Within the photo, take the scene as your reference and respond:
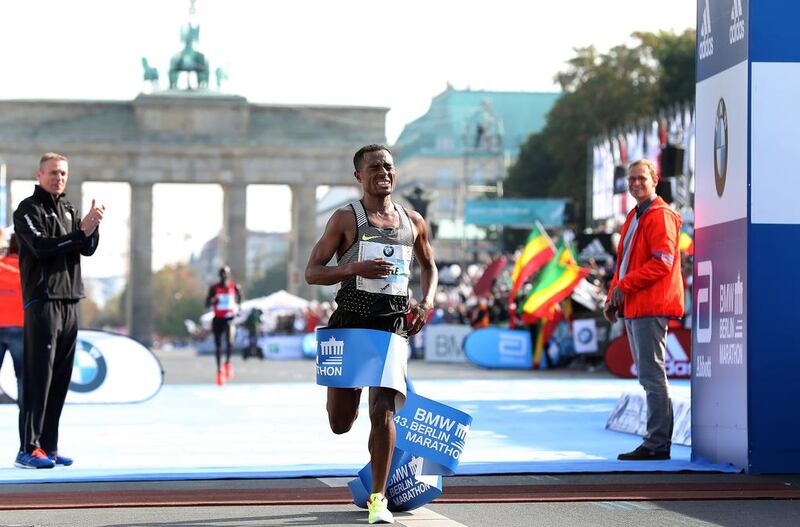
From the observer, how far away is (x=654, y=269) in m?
11.5

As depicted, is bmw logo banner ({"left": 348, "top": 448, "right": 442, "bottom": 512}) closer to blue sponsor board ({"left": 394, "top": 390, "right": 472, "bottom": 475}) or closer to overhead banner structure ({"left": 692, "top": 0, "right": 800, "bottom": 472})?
blue sponsor board ({"left": 394, "top": 390, "right": 472, "bottom": 475})

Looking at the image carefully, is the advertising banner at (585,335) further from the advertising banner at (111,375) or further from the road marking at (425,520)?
the road marking at (425,520)

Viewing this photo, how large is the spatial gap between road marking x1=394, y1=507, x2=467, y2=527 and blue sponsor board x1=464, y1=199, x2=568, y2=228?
49.6m

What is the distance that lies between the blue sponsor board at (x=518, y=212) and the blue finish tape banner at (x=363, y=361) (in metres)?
49.9

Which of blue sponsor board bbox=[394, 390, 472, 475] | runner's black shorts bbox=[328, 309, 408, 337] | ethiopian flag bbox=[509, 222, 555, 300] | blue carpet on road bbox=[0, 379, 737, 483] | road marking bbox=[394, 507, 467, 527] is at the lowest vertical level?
blue carpet on road bbox=[0, 379, 737, 483]

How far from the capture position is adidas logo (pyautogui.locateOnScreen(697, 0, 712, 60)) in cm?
1137

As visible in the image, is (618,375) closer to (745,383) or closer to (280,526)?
(745,383)

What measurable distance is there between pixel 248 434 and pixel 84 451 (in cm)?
208

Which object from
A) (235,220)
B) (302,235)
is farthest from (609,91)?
(235,220)

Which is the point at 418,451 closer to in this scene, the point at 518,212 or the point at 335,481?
the point at 335,481

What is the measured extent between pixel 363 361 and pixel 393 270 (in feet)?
1.50

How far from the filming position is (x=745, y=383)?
10547 millimetres

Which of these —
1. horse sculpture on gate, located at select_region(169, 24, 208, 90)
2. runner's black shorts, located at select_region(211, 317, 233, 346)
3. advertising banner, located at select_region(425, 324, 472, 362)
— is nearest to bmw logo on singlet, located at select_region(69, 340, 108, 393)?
runner's black shorts, located at select_region(211, 317, 233, 346)

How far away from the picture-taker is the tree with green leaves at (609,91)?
6394 cm
